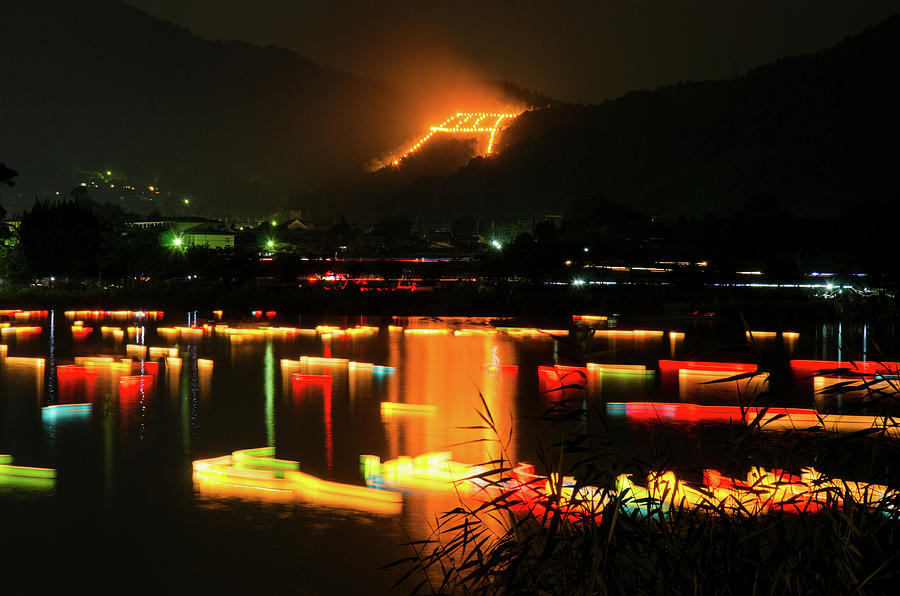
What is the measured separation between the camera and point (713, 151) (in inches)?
4173

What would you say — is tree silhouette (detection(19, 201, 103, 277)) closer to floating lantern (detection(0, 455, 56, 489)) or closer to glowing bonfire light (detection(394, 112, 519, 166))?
floating lantern (detection(0, 455, 56, 489))

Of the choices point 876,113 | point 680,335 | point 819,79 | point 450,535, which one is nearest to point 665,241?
point 680,335

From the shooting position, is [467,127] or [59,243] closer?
[59,243]

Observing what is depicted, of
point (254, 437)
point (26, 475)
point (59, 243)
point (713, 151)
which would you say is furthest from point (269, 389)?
point (713, 151)

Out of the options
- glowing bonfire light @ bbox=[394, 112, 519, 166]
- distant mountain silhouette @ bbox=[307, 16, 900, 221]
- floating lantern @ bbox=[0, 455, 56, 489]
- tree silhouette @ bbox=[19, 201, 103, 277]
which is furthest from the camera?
glowing bonfire light @ bbox=[394, 112, 519, 166]

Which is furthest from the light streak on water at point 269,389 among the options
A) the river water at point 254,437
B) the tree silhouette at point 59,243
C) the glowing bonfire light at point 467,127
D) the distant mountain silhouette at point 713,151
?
the glowing bonfire light at point 467,127

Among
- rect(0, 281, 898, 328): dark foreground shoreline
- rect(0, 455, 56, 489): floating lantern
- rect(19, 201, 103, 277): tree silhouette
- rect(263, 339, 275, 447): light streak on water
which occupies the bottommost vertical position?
rect(0, 455, 56, 489): floating lantern

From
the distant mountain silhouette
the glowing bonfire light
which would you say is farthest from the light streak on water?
the glowing bonfire light

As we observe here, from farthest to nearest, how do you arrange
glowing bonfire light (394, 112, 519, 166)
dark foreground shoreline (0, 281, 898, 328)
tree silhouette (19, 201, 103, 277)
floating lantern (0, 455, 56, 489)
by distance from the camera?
1. glowing bonfire light (394, 112, 519, 166)
2. tree silhouette (19, 201, 103, 277)
3. dark foreground shoreline (0, 281, 898, 328)
4. floating lantern (0, 455, 56, 489)

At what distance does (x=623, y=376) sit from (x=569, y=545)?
37.8 feet

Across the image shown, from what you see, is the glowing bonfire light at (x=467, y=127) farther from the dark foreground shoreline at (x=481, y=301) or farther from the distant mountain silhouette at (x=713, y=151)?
the dark foreground shoreline at (x=481, y=301)

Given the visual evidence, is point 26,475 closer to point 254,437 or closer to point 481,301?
point 254,437

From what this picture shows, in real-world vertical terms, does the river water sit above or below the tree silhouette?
below

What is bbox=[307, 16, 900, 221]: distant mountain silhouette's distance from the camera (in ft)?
299
